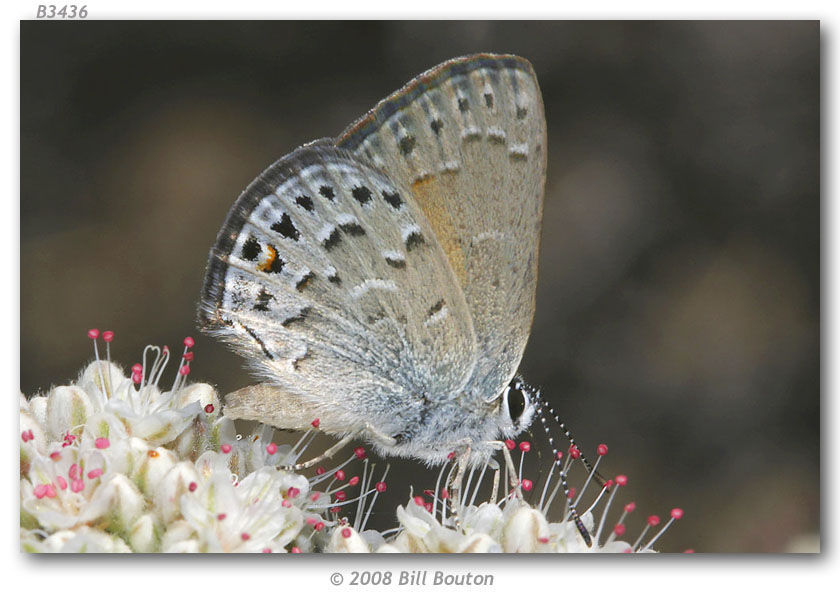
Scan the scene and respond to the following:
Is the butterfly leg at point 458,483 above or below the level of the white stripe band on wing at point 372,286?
below

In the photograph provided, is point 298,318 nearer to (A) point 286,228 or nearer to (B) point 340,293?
(B) point 340,293

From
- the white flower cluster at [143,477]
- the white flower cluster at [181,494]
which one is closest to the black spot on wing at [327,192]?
the white flower cluster at [181,494]

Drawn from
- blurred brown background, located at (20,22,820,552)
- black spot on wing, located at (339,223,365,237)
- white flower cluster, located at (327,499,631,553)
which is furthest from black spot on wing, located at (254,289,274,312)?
blurred brown background, located at (20,22,820,552)

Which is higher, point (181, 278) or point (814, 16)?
point (814, 16)

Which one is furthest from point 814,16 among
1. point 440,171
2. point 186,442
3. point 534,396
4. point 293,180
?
point 186,442

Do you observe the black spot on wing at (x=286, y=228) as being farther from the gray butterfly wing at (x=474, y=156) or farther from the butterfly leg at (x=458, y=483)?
the butterfly leg at (x=458, y=483)

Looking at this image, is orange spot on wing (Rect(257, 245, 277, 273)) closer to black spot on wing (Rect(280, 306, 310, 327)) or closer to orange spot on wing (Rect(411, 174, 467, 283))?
black spot on wing (Rect(280, 306, 310, 327))

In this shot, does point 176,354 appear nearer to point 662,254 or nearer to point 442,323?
point 442,323
